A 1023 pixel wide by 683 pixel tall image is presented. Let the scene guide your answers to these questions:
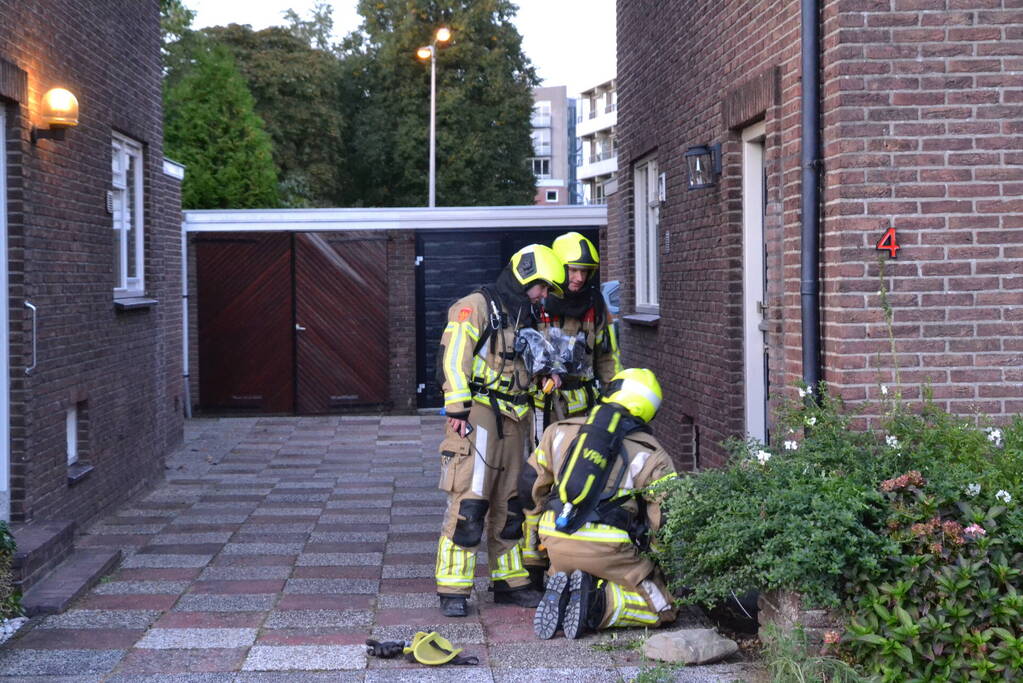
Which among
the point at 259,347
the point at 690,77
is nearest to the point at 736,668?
the point at 690,77

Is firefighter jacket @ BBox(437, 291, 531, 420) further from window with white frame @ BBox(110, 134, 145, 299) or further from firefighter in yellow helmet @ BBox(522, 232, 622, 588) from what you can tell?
window with white frame @ BBox(110, 134, 145, 299)

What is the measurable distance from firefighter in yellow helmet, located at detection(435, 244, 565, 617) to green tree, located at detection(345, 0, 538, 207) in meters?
36.0

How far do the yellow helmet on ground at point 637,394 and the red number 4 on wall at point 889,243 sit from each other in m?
1.27

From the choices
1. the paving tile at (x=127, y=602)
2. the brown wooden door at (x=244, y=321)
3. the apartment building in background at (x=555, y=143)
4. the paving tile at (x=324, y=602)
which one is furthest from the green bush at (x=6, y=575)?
the apartment building in background at (x=555, y=143)

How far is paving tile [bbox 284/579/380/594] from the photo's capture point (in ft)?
24.0

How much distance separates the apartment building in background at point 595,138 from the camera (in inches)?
3501

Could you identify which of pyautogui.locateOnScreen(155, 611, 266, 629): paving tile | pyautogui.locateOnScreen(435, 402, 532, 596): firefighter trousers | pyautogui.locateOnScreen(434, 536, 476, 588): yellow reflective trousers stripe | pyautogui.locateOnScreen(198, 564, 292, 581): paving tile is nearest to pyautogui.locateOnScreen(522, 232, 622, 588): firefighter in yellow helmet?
pyautogui.locateOnScreen(435, 402, 532, 596): firefighter trousers

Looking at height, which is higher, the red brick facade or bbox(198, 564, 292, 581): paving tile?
the red brick facade

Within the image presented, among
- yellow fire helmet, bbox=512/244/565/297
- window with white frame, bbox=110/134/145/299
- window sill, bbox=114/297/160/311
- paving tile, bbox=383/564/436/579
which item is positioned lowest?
paving tile, bbox=383/564/436/579

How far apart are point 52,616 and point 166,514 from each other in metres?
3.37

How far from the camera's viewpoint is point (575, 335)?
7.00 metres

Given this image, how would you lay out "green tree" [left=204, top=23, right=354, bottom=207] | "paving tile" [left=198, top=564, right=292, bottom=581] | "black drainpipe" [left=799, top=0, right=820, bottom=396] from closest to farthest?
"black drainpipe" [left=799, top=0, right=820, bottom=396] < "paving tile" [left=198, top=564, right=292, bottom=581] < "green tree" [left=204, top=23, right=354, bottom=207]

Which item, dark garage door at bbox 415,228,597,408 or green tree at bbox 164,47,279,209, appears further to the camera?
green tree at bbox 164,47,279,209

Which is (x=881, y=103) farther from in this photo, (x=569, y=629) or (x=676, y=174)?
(x=676, y=174)
